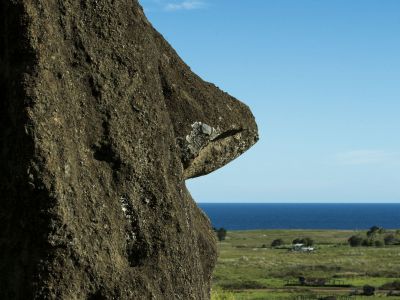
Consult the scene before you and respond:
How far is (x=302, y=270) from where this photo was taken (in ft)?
257

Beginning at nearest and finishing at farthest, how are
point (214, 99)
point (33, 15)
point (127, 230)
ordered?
point (33, 15), point (127, 230), point (214, 99)

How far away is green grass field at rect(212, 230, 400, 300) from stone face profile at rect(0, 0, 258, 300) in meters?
31.7

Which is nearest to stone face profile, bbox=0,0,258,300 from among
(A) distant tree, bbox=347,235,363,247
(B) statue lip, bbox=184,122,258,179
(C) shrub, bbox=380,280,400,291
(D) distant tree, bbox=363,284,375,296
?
(B) statue lip, bbox=184,122,258,179

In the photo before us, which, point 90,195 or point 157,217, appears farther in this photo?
point 157,217

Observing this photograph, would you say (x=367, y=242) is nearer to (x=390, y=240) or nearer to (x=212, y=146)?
(x=390, y=240)

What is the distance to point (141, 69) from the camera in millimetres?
8164

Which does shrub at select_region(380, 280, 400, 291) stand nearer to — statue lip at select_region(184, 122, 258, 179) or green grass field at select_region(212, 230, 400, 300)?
green grass field at select_region(212, 230, 400, 300)

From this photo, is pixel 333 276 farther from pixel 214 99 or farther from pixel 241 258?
pixel 214 99

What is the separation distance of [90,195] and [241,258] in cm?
8875

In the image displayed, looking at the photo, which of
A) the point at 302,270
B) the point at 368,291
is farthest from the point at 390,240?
the point at 368,291

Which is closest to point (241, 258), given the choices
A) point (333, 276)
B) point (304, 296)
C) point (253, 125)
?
point (333, 276)

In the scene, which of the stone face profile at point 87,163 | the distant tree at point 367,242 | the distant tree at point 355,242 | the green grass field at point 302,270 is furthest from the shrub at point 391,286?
the distant tree at point 355,242

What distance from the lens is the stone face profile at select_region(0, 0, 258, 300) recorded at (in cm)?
672

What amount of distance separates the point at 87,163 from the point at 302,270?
73.0m
